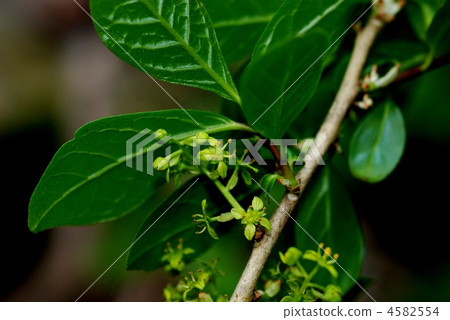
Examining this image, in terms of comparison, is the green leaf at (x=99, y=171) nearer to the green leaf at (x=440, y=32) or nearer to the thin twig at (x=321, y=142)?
the thin twig at (x=321, y=142)

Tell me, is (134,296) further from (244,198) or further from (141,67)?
(141,67)

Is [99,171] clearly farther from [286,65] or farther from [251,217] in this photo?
[286,65]

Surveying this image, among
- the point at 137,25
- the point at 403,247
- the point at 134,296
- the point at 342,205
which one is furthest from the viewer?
the point at 134,296

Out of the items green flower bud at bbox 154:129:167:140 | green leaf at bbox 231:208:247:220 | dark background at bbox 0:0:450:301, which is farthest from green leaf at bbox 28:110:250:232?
dark background at bbox 0:0:450:301

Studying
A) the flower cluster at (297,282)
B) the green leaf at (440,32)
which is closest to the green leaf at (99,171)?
the flower cluster at (297,282)

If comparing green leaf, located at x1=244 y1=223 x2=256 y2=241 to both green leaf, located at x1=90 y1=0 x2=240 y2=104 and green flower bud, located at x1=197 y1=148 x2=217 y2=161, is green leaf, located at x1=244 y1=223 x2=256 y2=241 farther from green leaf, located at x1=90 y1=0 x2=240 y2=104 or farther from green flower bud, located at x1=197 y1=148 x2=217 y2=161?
green leaf, located at x1=90 y1=0 x2=240 y2=104

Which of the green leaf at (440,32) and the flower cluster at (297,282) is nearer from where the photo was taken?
the flower cluster at (297,282)

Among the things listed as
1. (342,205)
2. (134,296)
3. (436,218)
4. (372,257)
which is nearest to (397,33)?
(342,205)
